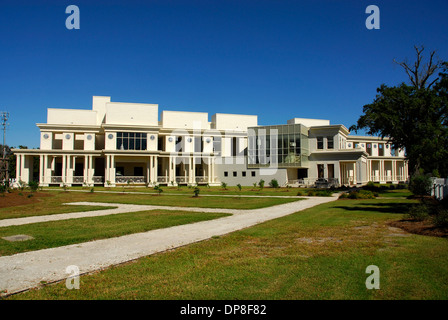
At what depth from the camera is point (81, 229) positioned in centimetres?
1106

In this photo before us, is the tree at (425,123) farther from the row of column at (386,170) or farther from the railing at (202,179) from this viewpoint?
the row of column at (386,170)

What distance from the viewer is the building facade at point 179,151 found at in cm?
4622

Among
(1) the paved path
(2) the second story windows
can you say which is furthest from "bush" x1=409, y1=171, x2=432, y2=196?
(2) the second story windows

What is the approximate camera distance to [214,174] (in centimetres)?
5256

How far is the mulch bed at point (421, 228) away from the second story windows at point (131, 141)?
3978cm

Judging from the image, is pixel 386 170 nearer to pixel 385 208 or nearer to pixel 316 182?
pixel 316 182

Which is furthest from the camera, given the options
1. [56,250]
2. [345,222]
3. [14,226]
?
[345,222]

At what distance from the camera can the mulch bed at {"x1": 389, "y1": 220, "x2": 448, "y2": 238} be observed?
966 centimetres

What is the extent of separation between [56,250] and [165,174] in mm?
44761

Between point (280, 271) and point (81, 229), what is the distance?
7.64 metres

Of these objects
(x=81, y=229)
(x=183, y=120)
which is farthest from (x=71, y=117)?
(x=81, y=229)

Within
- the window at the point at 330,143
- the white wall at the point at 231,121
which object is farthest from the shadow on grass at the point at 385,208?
the white wall at the point at 231,121
